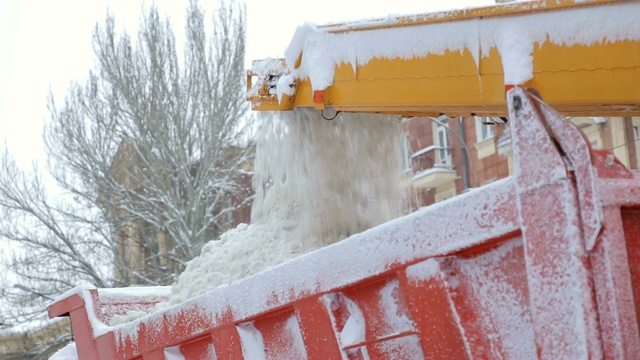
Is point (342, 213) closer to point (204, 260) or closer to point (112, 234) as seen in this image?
point (204, 260)

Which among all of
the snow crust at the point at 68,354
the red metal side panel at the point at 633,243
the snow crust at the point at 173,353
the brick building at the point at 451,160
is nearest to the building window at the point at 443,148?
the brick building at the point at 451,160

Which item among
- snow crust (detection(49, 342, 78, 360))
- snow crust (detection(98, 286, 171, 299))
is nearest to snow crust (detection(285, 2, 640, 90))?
snow crust (detection(98, 286, 171, 299))

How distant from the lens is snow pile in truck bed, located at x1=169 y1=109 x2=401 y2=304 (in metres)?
3.94

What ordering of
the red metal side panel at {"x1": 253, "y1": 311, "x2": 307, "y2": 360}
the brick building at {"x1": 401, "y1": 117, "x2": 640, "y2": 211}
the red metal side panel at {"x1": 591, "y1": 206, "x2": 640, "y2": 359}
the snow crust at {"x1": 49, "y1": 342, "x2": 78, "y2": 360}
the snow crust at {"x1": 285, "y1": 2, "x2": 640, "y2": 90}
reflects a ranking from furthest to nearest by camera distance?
1. the brick building at {"x1": 401, "y1": 117, "x2": 640, "y2": 211}
2. the snow crust at {"x1": 49, "y1": 342, "x2": 78, "y2": 360}
3. the snow crust at {"x1": 285, "y1": 2, "x2": 640, "y2": 90}
4. the red metal side panel at {"x1": 253, "y1": 311, "x2": 307, "y2": 360}
5. the red metal side panel at {"x1": 591, "y1": 206, "x2": 640, "y2": 359}

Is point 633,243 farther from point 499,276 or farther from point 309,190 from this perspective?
point 309,190

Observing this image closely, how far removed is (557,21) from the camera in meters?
3.06

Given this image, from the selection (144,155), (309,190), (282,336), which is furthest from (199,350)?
(144,155)

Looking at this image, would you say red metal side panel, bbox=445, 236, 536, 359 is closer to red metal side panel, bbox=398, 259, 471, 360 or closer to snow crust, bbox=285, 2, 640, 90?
red metal side panel, bbox=398, 259, 471, 360

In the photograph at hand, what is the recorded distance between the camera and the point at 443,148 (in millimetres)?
22797

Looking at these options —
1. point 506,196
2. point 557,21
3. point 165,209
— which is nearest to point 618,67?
point 557,21

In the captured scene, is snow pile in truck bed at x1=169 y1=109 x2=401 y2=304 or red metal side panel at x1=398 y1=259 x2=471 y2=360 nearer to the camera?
red metal side panel at x1=398 y1=259 x2=471 y2=360

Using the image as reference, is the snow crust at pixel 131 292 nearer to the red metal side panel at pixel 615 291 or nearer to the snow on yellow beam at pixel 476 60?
the snow on yellow beam at pixel 476 60

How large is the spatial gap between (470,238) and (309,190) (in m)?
1.88

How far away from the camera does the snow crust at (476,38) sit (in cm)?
298
